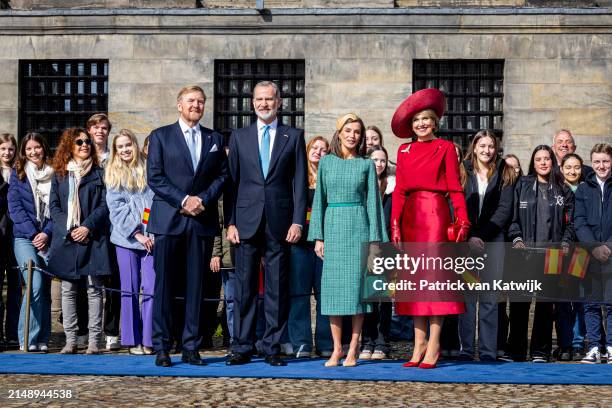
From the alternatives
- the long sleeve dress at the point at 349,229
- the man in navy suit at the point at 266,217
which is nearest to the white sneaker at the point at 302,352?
the man in navy suit at the point at 266,217

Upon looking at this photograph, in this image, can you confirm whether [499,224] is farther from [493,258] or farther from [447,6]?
[447,6]

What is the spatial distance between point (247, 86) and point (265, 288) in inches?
388

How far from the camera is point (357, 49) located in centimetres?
1806

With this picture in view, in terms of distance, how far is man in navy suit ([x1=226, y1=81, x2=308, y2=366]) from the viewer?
8.88 m

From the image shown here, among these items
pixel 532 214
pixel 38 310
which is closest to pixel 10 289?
pixel 38 310

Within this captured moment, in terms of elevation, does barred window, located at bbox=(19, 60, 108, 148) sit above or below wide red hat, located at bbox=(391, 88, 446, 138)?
above

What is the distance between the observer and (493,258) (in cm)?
964

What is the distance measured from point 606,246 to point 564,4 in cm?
920

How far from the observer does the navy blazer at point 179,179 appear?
882cm

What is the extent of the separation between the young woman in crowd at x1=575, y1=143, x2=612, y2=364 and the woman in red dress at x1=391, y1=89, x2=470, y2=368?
169 cm

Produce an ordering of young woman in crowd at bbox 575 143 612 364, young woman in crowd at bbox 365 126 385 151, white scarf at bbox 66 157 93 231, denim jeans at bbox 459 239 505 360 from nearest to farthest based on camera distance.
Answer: denim jeans at bbox 459 239 505 360, young woman in crowd at bbox 575 143 612 364, white scarf at bbox 66 157 93 231, young woman in crowd at bbox 365 126 385 151

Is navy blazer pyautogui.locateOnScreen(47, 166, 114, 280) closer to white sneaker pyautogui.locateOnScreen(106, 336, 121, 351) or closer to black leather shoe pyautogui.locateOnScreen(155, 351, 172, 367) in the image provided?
white sneaker pyautogui.locateOnScreen(106, 336, 121, 351)

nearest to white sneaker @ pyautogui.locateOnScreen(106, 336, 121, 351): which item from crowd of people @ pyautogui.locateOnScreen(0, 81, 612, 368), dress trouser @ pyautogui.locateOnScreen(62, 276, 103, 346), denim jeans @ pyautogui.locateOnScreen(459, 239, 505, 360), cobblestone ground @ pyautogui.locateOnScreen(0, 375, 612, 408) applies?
crowd of people @ pyautogui.locateOnScreen(0, 81, 612, 368)

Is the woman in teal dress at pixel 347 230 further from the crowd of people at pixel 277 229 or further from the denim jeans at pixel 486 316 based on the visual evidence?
the denim jeans at pixel 486 316
